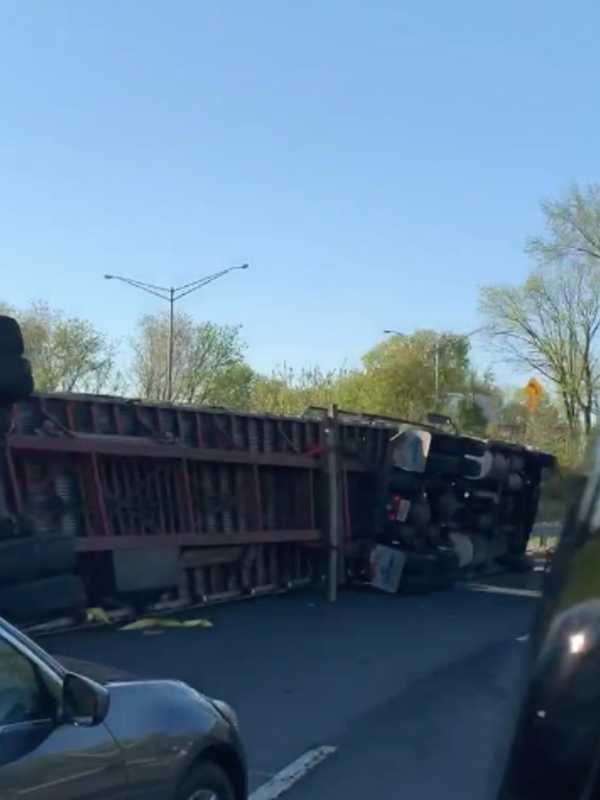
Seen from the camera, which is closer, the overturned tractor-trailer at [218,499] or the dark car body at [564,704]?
the dark car body at [564,704]

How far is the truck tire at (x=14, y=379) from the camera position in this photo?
459 inches

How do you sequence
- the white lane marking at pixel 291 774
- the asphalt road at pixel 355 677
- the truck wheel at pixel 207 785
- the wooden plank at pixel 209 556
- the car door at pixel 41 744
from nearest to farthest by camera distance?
the car door at pixel 41 744 → the truck wheel at pixel 207 785 → the white lane marking at pixel 291 774 → the asphalt road at pixel 355 677 → the wooden plank at pixel 209 556

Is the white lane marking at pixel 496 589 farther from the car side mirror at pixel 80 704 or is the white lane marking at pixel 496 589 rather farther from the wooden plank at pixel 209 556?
the car side mirror at pixel 80 704

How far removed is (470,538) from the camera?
66.5ft

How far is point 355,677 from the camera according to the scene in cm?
1148

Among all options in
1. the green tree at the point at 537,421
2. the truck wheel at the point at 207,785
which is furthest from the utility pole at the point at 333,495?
the green tree at the point at 537,421

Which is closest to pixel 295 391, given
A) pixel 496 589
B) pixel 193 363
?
pixel 193 363

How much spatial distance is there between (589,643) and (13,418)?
432 inches

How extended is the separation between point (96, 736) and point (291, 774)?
11.2 feet

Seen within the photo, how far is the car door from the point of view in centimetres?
439

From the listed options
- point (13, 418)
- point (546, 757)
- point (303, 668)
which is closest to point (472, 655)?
point (303, 668)

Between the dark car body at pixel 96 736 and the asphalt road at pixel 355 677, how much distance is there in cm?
131

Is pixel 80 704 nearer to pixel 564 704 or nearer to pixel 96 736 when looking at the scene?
pixel 96 736

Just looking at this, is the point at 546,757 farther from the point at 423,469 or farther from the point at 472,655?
the point at 423,469
